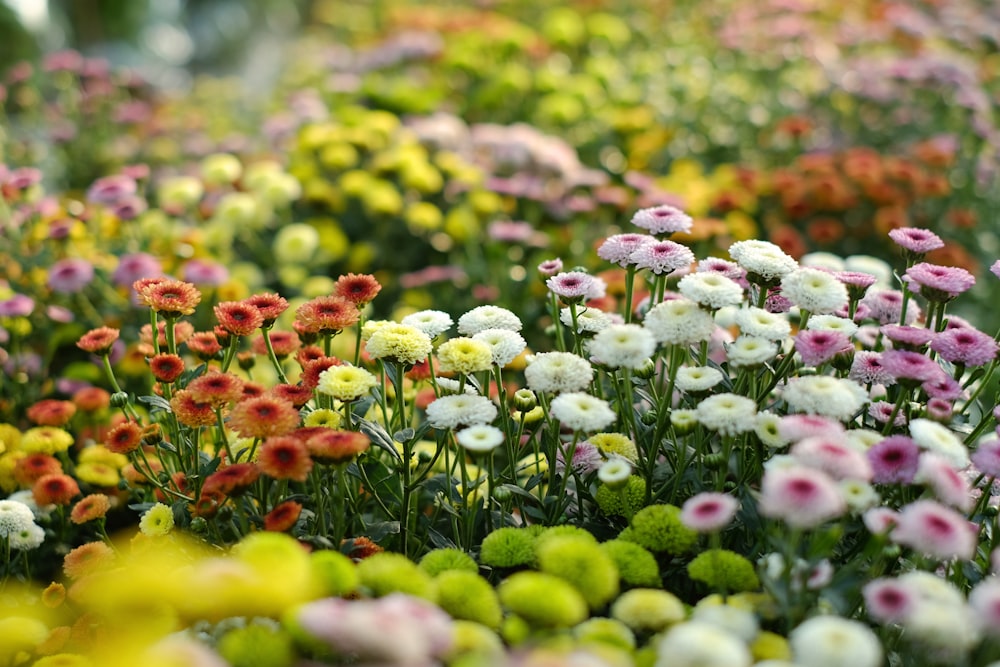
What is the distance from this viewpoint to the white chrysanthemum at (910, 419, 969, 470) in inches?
58.4

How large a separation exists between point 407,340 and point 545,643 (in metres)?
0.72

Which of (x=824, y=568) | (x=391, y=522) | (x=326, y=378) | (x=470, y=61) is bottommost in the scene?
(x=391, y=522)

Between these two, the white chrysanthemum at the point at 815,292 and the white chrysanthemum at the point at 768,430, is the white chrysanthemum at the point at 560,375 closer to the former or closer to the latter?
the white chrysanthemum at the point at 768,430

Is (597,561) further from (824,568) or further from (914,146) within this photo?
(914,146)

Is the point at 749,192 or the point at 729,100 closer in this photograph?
the point at 749,192

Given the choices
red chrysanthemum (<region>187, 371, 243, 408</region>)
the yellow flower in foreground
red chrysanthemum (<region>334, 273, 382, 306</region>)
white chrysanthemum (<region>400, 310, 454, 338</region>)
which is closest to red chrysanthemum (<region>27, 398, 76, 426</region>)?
the yellow flower in foreground

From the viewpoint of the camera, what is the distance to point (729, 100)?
5.27 m

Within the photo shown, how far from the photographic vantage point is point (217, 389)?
1.72 metres

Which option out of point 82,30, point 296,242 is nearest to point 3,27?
point 82,30

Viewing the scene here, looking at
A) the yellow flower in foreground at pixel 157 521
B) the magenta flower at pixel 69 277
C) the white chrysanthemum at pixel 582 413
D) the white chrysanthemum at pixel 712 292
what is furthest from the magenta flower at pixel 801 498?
the magenta flower at pixel 69 277

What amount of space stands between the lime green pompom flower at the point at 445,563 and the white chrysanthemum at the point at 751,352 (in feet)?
1.99

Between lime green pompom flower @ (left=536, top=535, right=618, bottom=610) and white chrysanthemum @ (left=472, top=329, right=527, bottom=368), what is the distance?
489mm

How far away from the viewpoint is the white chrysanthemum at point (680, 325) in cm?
165

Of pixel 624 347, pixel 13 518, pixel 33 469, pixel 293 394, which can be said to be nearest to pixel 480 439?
pixel 624 347
